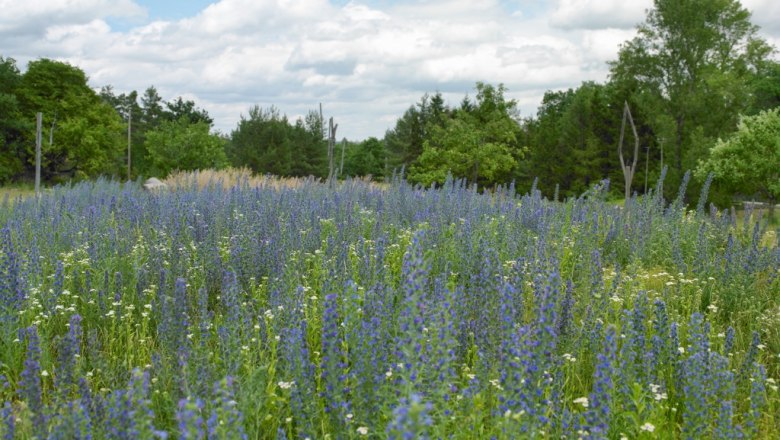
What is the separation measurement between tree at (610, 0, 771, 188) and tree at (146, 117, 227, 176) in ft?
99.4

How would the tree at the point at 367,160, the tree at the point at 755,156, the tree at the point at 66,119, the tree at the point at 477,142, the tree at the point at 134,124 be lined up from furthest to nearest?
the tree at the point at 367,160 → the tree at the point at 134,124 → the tree at the point at 66,119 → the tree at the point at 477,142 → the tree at the point at 755,156

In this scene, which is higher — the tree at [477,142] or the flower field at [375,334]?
the tree at [477,142]

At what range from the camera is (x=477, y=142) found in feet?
123

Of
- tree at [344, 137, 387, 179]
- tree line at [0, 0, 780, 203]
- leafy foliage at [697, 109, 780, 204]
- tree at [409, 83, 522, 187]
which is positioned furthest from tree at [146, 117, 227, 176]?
leafy foliage at [697, 109, 780, 204]

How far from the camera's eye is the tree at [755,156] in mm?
20141

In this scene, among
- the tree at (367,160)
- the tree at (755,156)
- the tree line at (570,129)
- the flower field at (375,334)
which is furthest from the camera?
the tree at (367,160)

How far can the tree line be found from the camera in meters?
29.3

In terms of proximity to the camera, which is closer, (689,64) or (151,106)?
(689,64)

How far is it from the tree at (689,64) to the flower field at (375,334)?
2560cm

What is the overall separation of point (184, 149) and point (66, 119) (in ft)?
29.0

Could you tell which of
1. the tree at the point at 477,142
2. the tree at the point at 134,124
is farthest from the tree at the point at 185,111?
the tree at the point at 477,142

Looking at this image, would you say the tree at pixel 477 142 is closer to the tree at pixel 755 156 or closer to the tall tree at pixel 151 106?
the tree at pixel 755 156

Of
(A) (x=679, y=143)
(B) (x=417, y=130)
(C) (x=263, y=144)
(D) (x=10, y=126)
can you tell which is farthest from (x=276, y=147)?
(A) (x=679, y=143)

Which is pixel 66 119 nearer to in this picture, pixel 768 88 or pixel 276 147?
pixel 276 147
